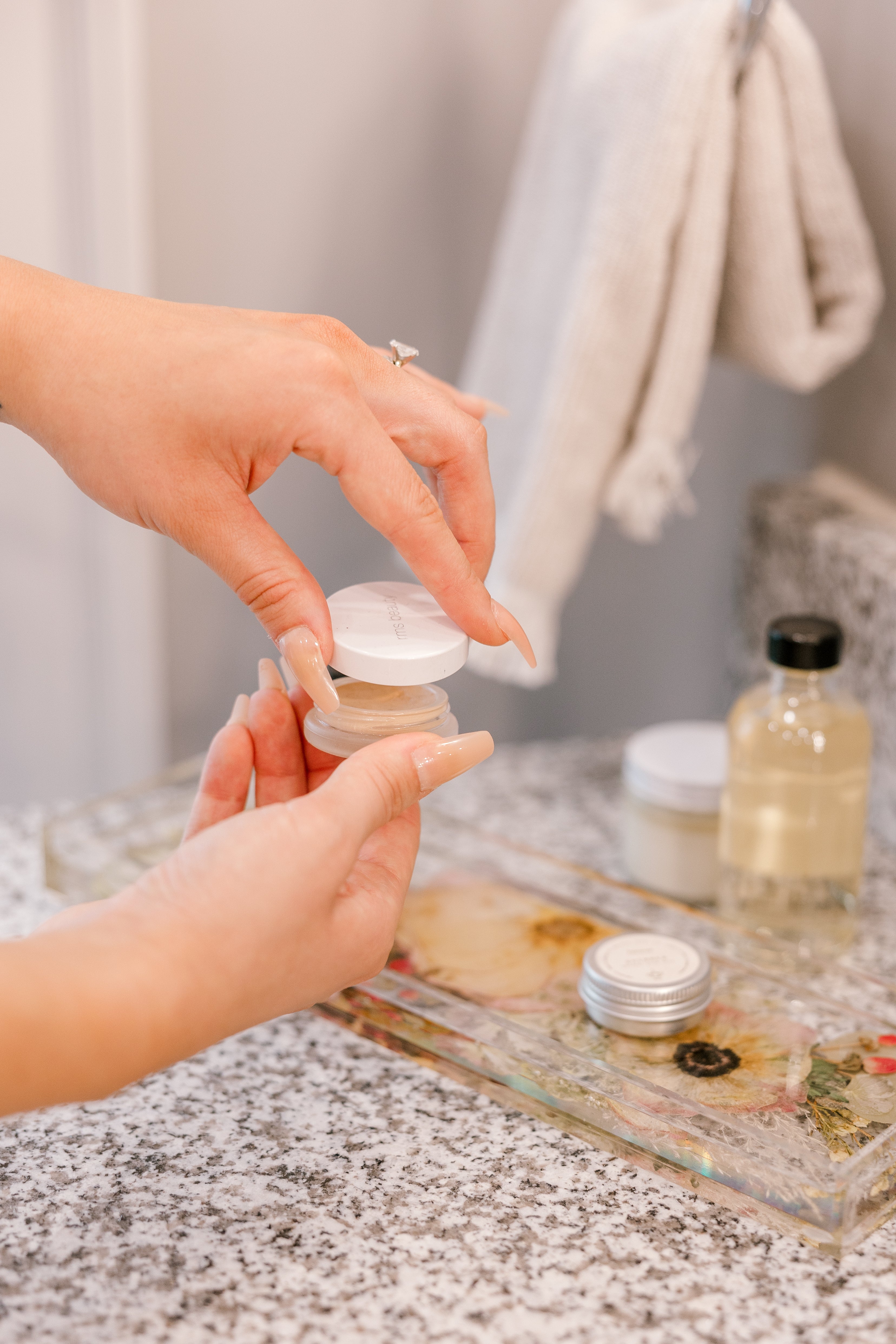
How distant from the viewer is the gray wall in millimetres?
914

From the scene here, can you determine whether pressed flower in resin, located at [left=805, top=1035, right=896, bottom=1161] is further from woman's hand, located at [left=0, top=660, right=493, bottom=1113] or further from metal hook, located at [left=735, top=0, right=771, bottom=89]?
metal hook, located at [left=735, top=0, right=771, bottom=89]

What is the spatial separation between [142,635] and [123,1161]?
56 cm

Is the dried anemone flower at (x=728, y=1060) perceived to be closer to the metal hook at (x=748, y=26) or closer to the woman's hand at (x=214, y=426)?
the woman's hand at (x=214, y=426)

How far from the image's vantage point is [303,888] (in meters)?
0.44

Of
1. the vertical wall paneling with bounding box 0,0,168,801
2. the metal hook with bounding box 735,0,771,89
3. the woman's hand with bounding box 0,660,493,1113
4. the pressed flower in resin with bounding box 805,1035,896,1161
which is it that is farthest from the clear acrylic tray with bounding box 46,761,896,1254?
the metal hook with bounding box 735,0,771,89

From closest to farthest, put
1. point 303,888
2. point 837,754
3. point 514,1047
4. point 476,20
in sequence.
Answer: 1. point 303,888
2. point 514,1047
3. point 837,754
4. point 476,20

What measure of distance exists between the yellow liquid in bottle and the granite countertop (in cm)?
24

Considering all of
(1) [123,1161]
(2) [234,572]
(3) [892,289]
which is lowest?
(1) [123,1161]

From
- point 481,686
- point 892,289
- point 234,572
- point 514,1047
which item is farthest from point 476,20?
point 514,1047

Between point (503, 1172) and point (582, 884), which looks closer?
point (503, 1172)

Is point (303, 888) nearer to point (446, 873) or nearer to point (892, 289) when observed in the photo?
point (446, 873)

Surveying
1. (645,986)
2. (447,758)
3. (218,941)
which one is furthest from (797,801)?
(218,941)

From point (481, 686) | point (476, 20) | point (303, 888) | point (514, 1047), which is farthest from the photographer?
point (481, 686)

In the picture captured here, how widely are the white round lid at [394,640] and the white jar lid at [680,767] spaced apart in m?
0.27
